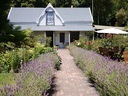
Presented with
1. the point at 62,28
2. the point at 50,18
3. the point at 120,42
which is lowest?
the point at 120,42

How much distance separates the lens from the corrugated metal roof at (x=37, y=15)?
2142 centimetres

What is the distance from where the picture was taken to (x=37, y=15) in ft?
73.2

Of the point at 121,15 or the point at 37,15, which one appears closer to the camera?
the point at 37,15

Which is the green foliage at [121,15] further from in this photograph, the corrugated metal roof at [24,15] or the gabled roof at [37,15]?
the corrugated metal roof at [24,15]

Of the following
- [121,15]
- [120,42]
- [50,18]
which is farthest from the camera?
[121,15]

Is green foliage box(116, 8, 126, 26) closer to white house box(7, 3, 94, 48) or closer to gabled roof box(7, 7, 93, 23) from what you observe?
gabled roof box(7, 7, 93, 23)

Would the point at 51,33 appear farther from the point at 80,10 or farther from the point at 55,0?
the point at 55,0

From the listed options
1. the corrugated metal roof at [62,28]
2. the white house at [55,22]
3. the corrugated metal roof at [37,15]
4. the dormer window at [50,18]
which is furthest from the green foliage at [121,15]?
the dormer window at [50,18]

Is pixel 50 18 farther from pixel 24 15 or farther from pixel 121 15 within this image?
pixel 121 15

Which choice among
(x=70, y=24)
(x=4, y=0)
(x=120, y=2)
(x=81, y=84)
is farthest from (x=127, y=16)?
(x=81, y=84)

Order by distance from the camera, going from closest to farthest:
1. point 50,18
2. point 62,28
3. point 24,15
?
point 62,28, point 50,18, point 24,15

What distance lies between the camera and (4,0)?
9.95m

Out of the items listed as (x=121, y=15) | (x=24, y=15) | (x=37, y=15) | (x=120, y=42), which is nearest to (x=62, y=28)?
(x=37, y=15)

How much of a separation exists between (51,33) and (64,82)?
55.2 feet
